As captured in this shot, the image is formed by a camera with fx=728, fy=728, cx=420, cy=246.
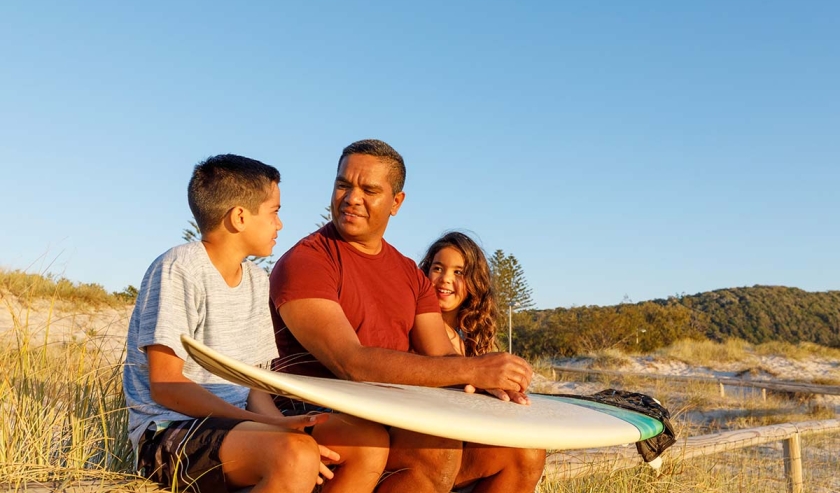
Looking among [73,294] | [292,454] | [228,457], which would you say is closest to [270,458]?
[292,454]

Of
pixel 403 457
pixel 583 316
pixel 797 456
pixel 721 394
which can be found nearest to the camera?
pixel 403 457

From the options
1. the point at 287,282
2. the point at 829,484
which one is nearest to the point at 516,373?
the point at 287,282

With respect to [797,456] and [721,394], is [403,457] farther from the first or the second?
[721,394]

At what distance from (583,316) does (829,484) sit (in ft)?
67.3

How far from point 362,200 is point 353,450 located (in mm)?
1077

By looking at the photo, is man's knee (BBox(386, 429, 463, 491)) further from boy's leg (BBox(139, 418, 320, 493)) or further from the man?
boy's leg (BBox(139, 418, 320, 493))

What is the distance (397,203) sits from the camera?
10.2 ft

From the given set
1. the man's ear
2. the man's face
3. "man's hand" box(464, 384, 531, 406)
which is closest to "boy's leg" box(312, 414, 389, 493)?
"man's hand" box(464, 384, 531, 406)

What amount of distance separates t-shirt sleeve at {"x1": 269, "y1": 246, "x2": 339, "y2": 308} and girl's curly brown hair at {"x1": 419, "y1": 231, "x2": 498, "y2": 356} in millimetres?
1453

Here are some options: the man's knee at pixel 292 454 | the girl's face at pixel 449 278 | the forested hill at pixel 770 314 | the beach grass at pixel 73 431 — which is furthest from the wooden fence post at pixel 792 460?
the forested hill at pixel 770 314

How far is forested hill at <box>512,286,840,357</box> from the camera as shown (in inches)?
987

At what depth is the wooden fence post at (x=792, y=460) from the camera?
5977 millimetres

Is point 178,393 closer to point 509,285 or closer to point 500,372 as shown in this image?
point 500,372

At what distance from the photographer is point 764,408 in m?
11.7
